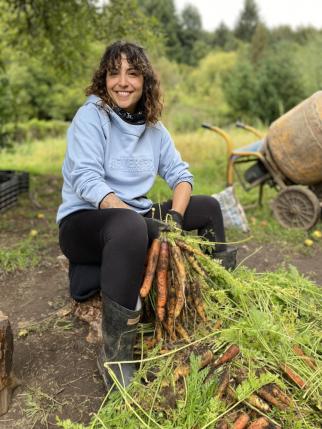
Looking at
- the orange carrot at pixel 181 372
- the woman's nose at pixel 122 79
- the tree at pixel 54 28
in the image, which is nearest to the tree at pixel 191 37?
the tree at pixel 54 28

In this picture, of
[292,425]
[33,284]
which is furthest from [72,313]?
[292,425]

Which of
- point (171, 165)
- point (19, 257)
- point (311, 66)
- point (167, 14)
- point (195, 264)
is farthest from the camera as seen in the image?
point (167, 14)

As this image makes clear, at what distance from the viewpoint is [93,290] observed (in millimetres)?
2418

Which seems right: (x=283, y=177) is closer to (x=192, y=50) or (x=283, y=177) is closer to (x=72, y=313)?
(x=72, y=313)

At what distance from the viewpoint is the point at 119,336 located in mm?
1987

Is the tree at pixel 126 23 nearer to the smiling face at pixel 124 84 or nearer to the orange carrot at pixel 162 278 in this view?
the smiling face at pixel 124 84

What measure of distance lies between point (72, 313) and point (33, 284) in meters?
0.72

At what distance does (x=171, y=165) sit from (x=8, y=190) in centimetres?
322

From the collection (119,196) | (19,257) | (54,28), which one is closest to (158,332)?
(119,196)

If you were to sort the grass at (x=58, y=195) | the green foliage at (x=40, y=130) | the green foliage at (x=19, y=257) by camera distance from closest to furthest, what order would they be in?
1. the green foliage at (x=19, y=257)
2. the grass at (x=58, y=195)
3. the green foliage at (x=40, y=130)

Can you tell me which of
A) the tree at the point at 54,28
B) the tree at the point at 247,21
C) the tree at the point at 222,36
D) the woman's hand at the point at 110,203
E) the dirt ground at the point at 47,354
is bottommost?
the dirt ground at the point at 47,354

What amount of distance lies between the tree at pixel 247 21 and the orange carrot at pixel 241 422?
4881cm

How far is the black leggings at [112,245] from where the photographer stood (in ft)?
6.35

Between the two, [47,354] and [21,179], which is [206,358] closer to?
[47,354]
